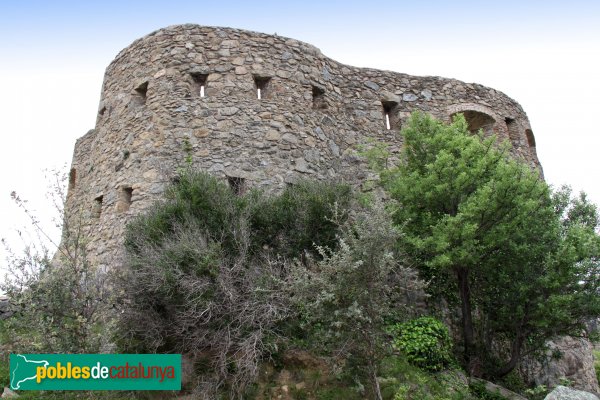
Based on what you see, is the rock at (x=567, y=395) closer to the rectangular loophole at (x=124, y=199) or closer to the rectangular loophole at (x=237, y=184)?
the rectangular loophole at (x=237, y=184)

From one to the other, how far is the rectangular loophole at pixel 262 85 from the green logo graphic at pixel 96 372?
18.4 ft

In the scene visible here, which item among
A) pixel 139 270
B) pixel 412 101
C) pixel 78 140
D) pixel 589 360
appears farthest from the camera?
pixel 78 140

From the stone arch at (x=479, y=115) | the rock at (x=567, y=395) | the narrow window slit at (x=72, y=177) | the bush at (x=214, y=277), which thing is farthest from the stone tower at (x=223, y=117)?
the rock at (x=567, y=395)

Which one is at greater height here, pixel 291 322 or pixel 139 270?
pixel 139 270

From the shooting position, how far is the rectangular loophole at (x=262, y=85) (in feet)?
34.1

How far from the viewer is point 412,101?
12055mm

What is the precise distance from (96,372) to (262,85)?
6.28 m

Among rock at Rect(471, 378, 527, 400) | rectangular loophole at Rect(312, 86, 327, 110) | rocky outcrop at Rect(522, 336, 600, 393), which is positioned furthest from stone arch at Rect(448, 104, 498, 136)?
rock at Rect(471, 378, 527, 400)

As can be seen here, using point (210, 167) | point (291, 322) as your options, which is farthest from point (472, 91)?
point (291, 322)

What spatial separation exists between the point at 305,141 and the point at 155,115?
2.83 m

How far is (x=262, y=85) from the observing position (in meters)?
10.5

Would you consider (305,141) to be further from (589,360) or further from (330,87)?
(589,360)

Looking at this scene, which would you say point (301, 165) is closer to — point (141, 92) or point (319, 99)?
point (319, 99)

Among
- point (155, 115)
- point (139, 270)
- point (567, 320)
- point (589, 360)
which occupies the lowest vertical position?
Result: point (589, 360)
